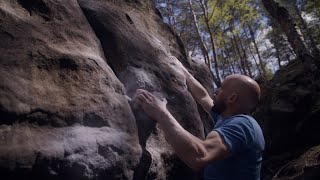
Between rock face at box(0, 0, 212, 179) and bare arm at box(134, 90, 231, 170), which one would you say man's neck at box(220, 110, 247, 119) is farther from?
bare arm at box(134, 90, 231, 170)

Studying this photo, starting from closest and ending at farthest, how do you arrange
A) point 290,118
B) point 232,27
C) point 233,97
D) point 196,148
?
point 196,148 → point 233,97 → point 290,118 → point 232,27

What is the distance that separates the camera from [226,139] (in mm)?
2713

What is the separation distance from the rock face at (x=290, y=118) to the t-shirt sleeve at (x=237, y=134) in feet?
18.9

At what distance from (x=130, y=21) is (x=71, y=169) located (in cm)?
224

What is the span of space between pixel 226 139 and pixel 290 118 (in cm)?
742

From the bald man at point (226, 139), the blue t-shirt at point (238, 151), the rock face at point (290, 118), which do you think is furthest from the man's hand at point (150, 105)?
the rock face at point (290, 118)

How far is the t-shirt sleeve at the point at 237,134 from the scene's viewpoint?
272 centimetres

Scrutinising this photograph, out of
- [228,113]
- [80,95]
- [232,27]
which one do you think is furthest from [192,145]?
[232,27]

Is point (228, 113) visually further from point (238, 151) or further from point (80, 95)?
point (80, 95)

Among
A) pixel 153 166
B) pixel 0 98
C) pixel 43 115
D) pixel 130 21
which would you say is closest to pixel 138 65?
pixel 130 21

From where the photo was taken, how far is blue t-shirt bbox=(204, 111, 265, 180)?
9.05ft

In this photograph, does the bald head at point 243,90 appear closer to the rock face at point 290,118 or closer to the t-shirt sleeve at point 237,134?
the t-shirt sleeve at point 237,134

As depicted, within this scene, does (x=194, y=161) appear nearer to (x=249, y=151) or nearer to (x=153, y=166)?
(x=153, y=166)

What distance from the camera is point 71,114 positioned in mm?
2244
